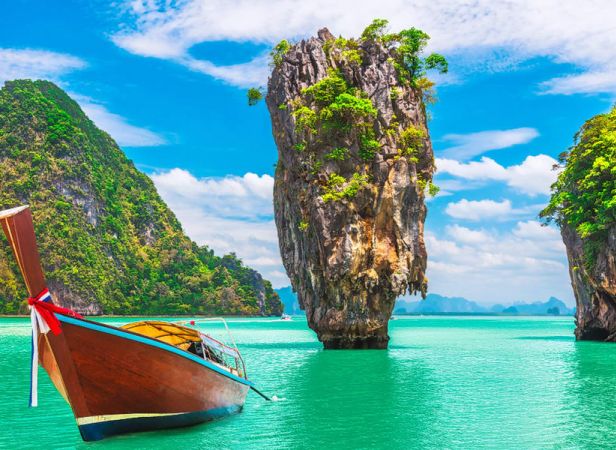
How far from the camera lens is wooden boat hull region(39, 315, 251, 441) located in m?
12.2

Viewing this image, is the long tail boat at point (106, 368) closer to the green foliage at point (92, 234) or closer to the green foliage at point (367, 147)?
the green foliage at point (367, 147)

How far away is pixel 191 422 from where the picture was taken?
14516mm

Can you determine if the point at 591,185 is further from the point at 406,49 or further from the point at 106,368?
the point at 106,368

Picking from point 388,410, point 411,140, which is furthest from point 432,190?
point 388,410

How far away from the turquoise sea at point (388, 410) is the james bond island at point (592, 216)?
33.0 ft

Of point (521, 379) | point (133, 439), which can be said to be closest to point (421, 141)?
point (521, 379)

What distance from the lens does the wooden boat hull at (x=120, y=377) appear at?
12250 mm

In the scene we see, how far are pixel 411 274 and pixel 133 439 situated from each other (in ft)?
86.2

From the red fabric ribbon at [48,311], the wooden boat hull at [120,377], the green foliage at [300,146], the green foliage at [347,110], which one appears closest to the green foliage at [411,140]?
Answer: the green foliage at [347,110]

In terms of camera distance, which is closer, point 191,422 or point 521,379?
point 191,422

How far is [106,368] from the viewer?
1255 cm

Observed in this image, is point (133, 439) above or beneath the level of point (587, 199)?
beneath

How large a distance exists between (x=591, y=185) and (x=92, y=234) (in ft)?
410

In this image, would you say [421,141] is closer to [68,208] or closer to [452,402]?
[452,402]
